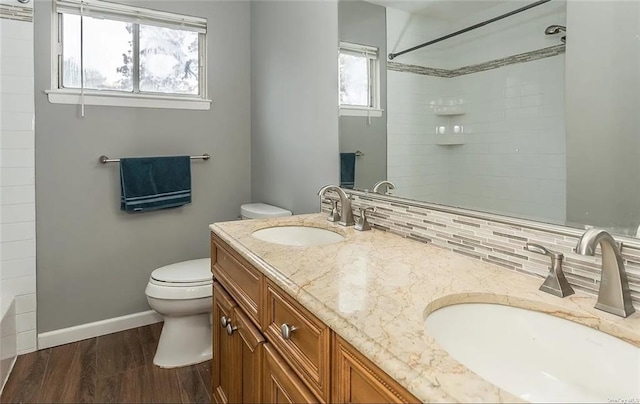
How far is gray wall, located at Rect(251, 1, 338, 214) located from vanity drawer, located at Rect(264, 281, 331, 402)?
3.24 feet

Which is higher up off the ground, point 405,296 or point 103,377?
point 405,296

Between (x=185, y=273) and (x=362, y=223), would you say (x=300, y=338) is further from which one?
(x=185, y=273)

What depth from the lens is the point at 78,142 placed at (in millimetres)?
2295

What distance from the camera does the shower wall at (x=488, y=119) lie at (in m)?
1.00

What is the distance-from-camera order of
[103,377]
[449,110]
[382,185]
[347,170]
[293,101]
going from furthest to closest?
1. [293,101]
2. [103,377]
3. [347,170]
4. [382,185]
5. [449,110]

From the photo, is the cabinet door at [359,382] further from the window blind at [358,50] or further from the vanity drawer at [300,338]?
the window blind at [358,50]

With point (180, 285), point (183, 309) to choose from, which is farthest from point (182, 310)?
point (180, 285)

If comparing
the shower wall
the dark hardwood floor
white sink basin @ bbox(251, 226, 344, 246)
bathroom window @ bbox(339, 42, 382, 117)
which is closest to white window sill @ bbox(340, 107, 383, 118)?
bathroom window @ bbox(339, 42, 382, 117)

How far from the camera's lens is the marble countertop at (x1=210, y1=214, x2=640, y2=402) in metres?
0.55

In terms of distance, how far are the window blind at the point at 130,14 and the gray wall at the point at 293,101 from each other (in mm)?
422

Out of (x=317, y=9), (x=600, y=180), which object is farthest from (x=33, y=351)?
(x=600, y=180)

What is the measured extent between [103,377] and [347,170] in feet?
5.31

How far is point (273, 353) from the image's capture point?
1044 mm

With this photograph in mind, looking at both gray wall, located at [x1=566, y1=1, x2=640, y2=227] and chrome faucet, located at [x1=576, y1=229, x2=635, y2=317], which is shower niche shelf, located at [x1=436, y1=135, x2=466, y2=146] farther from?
chrome faucet, located at [x1=576, y1=229, x2=635, y2=317]
